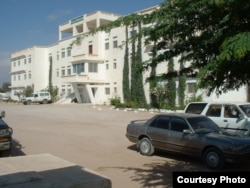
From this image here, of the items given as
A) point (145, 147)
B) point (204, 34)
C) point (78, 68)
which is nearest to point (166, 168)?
point (145, 147)

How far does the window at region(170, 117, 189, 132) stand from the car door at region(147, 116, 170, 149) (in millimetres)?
208

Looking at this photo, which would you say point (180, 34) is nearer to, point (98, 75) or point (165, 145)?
point (165, 145)

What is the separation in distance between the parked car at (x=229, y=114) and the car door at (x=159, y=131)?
2.84 meters

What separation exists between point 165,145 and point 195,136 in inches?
46.2

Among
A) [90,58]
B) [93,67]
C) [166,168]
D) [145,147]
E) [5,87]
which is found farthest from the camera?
[5,87]

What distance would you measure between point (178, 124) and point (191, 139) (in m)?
0.88

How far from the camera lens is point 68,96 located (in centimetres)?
5456

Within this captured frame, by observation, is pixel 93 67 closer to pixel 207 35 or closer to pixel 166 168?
pixel 166 168

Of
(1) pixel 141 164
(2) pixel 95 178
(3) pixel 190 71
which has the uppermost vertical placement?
(3) pixel 190 71

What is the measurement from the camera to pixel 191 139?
991cm

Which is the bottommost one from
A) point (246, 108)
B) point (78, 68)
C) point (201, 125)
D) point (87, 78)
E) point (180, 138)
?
point (180, 138)

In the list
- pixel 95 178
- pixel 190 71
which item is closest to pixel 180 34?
pixel 190 71

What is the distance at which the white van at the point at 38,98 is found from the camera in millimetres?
54713

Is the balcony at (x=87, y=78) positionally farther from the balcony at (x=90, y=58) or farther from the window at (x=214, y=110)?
the window at (x=214, y=110)
